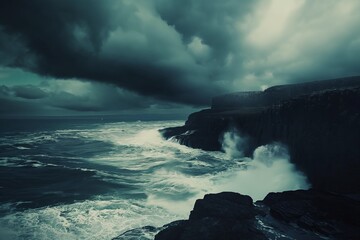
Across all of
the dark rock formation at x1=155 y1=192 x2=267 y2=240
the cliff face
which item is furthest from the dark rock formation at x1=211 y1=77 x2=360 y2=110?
the dark rock formation at x1=155 y1=192 x2=267 y2=240

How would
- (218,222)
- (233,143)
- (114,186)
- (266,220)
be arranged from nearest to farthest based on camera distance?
1. (218,222)
2. (266,220)
3. (114,186)
4. (233,143)

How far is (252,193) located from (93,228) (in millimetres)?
17800

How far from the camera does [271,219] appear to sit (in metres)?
17.7

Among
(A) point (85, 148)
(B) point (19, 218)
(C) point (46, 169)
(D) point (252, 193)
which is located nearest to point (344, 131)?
(D) point (252, 193)

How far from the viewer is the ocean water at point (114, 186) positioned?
19.9m

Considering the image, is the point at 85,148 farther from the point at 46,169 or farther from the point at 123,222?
the point at 123,222

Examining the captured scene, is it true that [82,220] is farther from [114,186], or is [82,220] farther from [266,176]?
[266,176]

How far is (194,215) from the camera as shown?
1733 centimetres

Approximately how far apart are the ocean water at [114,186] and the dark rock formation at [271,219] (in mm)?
5038

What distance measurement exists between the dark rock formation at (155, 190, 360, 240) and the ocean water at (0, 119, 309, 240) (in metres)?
5.04

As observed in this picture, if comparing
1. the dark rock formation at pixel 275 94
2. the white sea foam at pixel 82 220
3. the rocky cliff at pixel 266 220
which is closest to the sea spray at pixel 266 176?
the rocky cliff at pixel 266 220

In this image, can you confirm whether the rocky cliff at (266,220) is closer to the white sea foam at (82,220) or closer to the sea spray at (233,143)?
the white sea foam at (82,220)

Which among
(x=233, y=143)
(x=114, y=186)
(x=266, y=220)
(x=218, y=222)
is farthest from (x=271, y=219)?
(x=233, y=143)

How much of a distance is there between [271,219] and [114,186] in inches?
757
